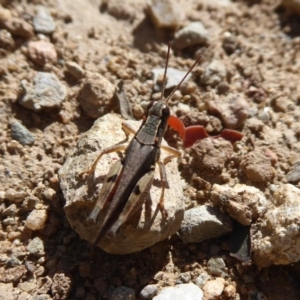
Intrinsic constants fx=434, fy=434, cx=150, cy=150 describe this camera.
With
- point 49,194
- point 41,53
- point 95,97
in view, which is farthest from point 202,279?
point 41,53

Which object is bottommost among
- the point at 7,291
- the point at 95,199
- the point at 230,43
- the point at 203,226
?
the point at 7,291

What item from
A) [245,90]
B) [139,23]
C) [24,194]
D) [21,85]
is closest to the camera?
[24,194]

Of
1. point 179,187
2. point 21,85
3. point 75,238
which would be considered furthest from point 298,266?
point 21,85

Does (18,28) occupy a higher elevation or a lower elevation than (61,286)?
higher

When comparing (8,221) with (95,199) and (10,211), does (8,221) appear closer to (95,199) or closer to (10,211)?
(10,211)

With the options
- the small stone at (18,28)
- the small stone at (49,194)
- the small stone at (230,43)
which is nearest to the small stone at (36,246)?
the small stone at (49,194)

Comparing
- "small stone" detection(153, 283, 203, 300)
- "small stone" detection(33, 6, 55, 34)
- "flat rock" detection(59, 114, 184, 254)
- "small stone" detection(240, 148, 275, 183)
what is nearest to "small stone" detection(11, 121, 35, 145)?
"flat rock" detection(59, 114, 184, 254)

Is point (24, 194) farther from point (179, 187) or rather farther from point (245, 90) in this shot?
point (245, 90)
